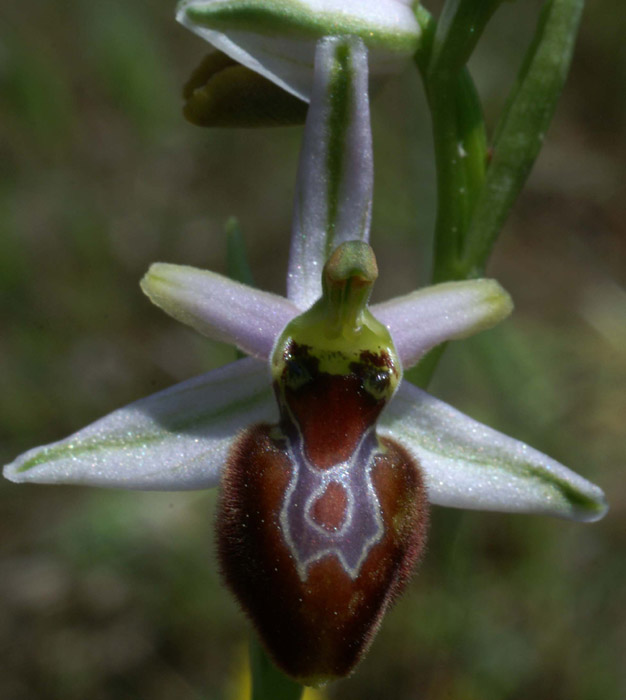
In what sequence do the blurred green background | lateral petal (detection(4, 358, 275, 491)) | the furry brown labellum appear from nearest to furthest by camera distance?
1. the furry brown labellum
2. lateral petal (detection(4, 358, 275, 491))
3. the blurred green background

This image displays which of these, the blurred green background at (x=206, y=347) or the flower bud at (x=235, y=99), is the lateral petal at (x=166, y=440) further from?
the blurred green background at (x=206, y=347)

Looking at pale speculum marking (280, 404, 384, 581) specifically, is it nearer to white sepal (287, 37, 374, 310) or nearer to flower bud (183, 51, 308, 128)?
white sepal (287, 37, 374, 310)

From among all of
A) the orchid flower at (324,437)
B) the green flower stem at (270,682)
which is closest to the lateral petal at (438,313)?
the orchid flower at (324,437)

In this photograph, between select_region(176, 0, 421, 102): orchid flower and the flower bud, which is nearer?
select_region(176, 0, 421, 102): orchid flower

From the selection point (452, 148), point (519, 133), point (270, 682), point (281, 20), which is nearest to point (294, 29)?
point (281, 20)

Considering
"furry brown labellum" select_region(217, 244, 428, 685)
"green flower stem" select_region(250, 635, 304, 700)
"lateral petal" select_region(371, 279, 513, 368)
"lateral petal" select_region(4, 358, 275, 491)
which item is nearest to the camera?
"furry brown labellum" select_region(217, 244, 428, 685)

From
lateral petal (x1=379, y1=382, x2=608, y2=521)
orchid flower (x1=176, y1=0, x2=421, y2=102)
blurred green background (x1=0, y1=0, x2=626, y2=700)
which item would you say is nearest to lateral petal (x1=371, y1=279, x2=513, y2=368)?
lateral petal (x1=379, y1=382, x2=608, y2=521)

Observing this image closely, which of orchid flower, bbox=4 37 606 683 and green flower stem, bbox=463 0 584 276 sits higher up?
green flower stem, bbox=463 0 584 276

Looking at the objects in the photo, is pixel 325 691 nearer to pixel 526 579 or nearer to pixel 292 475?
pixel 526 579
